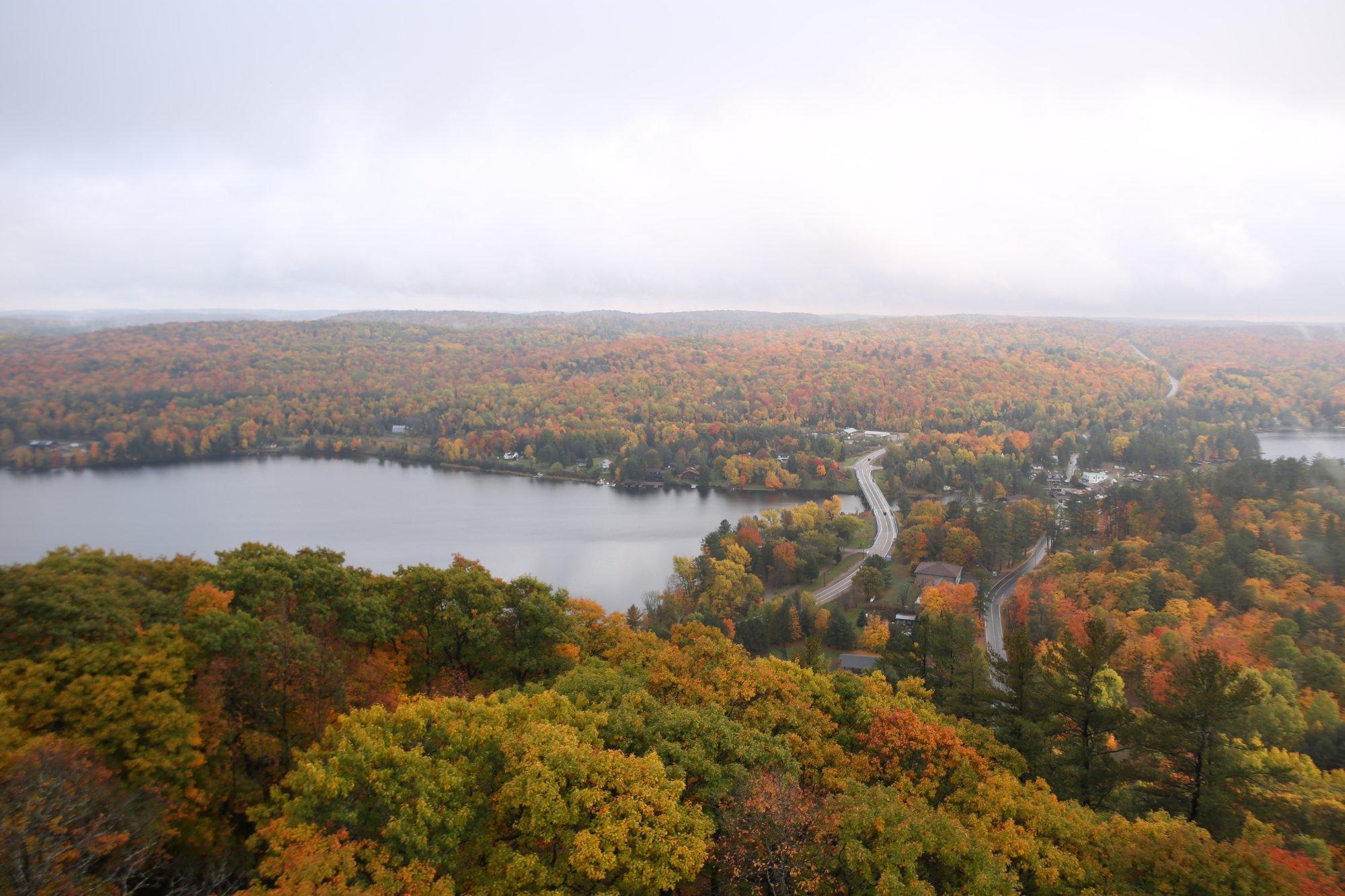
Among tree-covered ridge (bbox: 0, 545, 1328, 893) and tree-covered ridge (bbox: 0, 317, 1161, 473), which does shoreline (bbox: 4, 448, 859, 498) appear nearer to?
tree-covered ridge (bbox: 0, 317, 1161, 473)

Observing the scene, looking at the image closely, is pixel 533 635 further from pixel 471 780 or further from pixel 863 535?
pixel 863 535

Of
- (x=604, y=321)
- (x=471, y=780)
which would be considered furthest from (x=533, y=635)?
(x=604, y=321)

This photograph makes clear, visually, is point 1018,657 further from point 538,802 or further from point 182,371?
point 182,371

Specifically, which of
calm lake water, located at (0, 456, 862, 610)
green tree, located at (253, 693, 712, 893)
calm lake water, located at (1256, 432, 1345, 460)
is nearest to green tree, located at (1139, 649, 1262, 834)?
green tree, located at (253, 693, 712, 893)

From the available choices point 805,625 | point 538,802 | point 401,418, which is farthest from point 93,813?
point 401,418

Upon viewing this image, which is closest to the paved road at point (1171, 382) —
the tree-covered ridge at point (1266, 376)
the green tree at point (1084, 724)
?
the tree-covered ridge at point (1266, 376)
